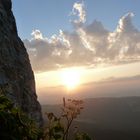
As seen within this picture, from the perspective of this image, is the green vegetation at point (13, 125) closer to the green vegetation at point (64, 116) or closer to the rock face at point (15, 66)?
the green vegetation at point (64, 116)

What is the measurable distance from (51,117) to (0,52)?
7523cm

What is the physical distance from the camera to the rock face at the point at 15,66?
10404 centimetres

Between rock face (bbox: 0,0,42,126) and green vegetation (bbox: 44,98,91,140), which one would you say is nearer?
green vegetation (bbox: 44,98,91,140)

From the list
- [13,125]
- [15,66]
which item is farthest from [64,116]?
[15,66]

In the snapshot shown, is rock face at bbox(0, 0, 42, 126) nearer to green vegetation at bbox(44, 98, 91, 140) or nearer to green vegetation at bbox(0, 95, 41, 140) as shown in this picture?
green vegetation at bbox(44, 98, 91, 140)

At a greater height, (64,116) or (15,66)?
(15,66)

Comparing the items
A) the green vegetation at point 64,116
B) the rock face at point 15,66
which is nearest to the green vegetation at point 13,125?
the green vegetation at point 64,116

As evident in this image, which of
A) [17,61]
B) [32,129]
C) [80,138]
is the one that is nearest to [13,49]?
[17,61]

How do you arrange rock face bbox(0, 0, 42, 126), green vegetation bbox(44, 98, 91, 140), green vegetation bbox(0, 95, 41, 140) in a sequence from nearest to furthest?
green vegetation bbox(0, 95, 41, 140)
green vegetation bbox(44, 98, 91, 140)
rock face bbox(0, 0, 42, 126)

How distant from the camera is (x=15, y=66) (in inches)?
4535

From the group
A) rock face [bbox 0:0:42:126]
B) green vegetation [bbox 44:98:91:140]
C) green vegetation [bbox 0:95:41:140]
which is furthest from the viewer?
rock face [bbox 0:0:42:126]

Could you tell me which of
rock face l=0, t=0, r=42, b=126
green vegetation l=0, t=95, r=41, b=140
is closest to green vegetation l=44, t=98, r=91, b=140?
green vegetation l=0, t=95, r=41, b=140

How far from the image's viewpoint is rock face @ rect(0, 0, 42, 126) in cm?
10404

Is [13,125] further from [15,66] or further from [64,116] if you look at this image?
[15,66]
